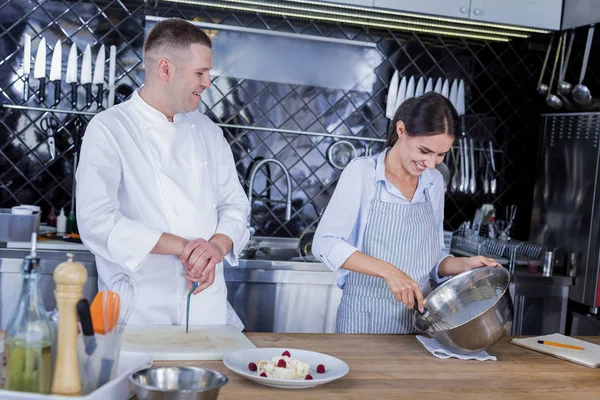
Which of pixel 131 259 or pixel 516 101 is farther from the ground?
pixel 516 101

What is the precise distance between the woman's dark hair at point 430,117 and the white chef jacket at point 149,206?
1.90ft

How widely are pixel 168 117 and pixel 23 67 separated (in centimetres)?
153

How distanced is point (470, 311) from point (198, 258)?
2.53 ft

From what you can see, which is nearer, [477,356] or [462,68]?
[477,356]

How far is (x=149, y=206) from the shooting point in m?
2.12

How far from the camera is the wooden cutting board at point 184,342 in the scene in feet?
5.60

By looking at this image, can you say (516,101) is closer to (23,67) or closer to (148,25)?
(148,25)

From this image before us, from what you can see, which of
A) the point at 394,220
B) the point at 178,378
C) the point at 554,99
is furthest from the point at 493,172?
the point at 178,378

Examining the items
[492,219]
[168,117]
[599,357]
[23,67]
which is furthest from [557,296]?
[23,67]

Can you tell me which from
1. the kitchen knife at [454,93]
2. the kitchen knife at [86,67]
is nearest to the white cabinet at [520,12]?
the kitchen knife at [454,93]

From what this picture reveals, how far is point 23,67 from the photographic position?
11.3 feet

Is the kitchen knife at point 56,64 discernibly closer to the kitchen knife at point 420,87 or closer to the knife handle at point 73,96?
the knife handle at point 73,96

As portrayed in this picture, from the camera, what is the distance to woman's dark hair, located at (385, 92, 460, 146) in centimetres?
220

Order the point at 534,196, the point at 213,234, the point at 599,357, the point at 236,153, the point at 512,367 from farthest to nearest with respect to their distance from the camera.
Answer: the point at 534,196, the point at 236,153, the point at 213,234, the point at 599,357, the point at 512,367
